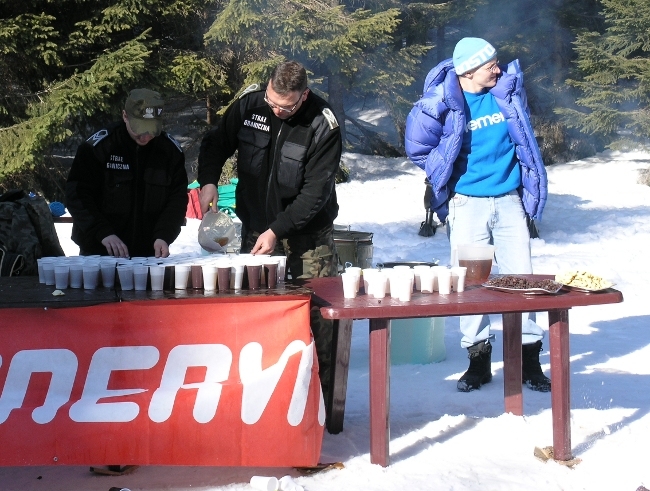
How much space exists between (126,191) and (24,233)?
57cm

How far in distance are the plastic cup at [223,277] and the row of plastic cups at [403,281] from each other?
474 millimetres

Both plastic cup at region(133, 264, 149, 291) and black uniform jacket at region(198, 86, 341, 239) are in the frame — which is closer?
plastic cup at region(133, 264, 149, 291)

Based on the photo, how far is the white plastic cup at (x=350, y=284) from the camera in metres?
3.29

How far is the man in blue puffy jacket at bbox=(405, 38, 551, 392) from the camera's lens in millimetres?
4543

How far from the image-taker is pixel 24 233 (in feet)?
13.5

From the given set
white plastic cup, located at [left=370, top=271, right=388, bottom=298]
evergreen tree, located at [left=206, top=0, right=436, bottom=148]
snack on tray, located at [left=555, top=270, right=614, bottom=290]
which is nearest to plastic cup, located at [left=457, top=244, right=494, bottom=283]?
snack on tray, located at [left=555, top=270, right=614, bottom=290]

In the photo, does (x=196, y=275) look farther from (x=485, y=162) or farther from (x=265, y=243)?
(x=485, y=162)

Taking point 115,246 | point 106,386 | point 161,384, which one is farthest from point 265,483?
point 115,246

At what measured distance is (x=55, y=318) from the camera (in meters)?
3.07

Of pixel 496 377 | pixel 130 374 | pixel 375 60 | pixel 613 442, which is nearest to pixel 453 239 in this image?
pixel 496 377

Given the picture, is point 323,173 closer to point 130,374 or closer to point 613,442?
point 130,374

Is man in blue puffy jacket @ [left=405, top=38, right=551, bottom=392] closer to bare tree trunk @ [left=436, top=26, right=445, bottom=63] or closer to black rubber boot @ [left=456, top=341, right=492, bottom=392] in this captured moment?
black rubber boot @ [left=456, top=341, right=492, bottom=392]

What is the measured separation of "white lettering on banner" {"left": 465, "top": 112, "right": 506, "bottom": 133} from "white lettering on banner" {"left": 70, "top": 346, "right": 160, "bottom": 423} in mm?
2347

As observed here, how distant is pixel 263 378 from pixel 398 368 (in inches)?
87.3
